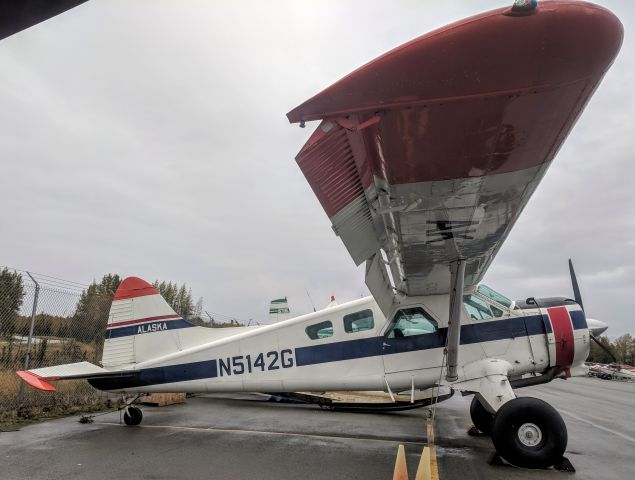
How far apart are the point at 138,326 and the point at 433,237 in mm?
5932

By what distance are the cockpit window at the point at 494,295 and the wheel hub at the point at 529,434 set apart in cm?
194

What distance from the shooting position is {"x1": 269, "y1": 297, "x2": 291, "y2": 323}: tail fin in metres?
14.4

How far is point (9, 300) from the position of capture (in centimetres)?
856

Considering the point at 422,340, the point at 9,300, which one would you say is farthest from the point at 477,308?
the point at 9,300

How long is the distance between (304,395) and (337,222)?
7667mm

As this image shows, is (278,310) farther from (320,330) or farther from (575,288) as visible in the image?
(575,288)

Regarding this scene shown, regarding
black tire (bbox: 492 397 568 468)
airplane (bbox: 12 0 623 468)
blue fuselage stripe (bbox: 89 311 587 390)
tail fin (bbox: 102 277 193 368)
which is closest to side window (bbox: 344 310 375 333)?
airplane (bbox: 12 0 623 468)

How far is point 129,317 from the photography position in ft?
25.9

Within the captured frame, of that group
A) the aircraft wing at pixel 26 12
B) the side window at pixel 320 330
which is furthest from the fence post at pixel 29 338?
the aircraft wing at pixel 26 12

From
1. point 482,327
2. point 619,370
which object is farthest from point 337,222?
point 619,370

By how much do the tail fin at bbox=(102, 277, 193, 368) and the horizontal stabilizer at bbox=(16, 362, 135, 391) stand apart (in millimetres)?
250

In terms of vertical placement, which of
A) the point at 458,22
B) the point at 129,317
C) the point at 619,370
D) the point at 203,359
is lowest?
Answer: the point at 619,370

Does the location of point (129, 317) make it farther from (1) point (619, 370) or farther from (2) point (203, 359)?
(1) point (619, 370)

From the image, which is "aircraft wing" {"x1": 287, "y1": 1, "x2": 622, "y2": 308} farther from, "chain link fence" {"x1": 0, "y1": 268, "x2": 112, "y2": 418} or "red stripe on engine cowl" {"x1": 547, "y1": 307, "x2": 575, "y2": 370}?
"chain link fence" {"x1": 0, "y1": 268, "x2": 112, "y2": 418}
